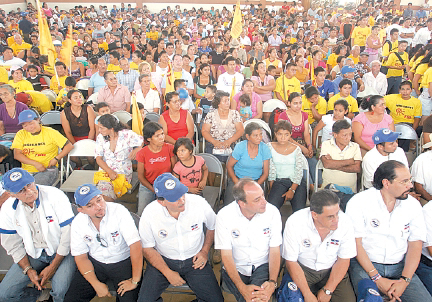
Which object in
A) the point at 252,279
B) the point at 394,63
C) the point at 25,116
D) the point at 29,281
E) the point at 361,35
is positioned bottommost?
the point at 29,281

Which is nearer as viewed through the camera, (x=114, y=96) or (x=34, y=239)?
(x=34, y=239)

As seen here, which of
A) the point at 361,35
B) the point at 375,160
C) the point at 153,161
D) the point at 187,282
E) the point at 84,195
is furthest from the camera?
the point at 361,35

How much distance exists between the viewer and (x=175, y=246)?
2.72 m

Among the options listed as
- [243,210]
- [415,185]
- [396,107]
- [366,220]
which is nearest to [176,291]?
[243,210]

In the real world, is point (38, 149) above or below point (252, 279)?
above

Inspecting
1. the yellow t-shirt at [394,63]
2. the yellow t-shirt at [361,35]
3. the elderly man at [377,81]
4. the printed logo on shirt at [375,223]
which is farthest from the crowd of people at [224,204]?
the yellow t-shirt at [361,35]

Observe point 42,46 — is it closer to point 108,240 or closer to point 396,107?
point 108,240

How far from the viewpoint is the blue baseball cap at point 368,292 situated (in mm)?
2270

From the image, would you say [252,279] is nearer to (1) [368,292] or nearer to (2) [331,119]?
(1) [368,292]

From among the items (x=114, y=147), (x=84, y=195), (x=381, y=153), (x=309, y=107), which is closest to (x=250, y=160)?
(x=381, y=153)

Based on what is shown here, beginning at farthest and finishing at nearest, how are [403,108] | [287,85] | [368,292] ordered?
[287,85]
[403,108]
[368,292]

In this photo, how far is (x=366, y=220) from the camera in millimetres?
2674

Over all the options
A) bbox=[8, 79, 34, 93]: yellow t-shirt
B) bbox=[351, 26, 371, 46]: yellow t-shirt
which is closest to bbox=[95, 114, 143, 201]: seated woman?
bbox=[8, 79, 34, 93]: yellow t-shirt

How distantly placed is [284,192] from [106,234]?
77.3 inches
